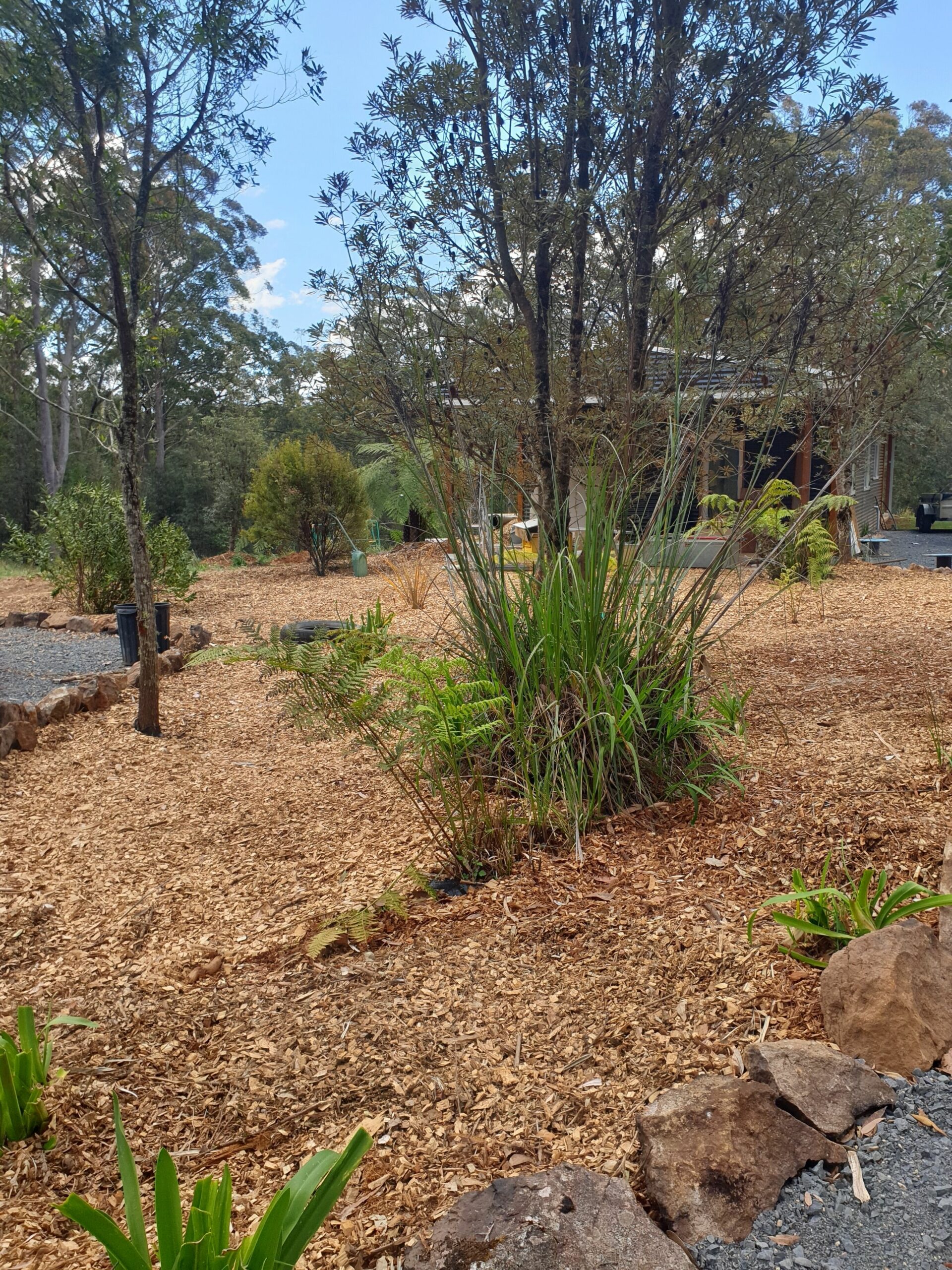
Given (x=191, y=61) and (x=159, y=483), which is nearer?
(x=191, y=61)

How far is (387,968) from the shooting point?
2076 millimetres

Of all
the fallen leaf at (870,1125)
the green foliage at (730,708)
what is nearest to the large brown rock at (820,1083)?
the fallen leaf at (870,1125)

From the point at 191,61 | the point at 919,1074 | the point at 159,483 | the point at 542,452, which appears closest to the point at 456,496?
the point at 542,452

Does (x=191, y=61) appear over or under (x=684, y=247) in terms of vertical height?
over

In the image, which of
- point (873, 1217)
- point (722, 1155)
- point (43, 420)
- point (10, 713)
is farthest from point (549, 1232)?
point (43, 420)

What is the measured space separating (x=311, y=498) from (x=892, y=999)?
1035 cm

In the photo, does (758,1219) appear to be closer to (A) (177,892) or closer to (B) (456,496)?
(A) (177,892)

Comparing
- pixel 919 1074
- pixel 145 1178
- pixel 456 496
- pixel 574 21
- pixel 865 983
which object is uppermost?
pixel 574 21

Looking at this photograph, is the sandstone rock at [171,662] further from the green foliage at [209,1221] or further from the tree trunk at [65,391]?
the tree trunk at [65,391]

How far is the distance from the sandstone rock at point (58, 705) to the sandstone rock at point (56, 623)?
266cm

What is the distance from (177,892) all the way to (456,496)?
1539 mm

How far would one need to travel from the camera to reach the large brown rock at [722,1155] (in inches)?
52.5

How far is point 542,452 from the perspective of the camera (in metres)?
3.96

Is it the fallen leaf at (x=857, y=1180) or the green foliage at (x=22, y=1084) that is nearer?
the fallen leaf at (x=857, y=1180)
